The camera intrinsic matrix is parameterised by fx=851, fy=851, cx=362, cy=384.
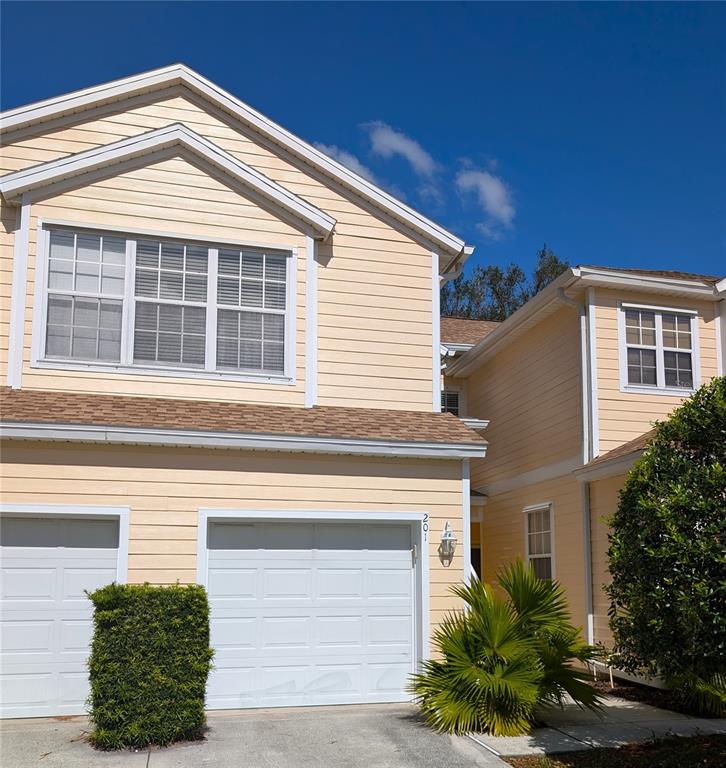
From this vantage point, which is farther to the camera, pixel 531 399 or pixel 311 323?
pixel 531 399

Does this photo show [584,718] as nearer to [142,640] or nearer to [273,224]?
[142,640]

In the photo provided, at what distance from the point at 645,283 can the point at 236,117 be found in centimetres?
720

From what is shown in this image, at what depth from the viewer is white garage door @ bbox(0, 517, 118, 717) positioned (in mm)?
9664

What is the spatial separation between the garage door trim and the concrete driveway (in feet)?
3.76

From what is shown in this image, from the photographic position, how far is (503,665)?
30.0ft

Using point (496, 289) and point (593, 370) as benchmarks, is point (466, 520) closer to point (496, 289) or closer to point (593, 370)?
point (593, 370)

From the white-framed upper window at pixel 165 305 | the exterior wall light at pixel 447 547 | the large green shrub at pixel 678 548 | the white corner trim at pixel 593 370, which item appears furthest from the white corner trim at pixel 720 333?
the white-framed upper window at pixel 165 305

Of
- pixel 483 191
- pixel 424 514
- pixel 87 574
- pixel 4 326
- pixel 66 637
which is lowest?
pixel 66 637

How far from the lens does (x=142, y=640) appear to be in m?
8.53

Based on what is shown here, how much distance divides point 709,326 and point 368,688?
868cm

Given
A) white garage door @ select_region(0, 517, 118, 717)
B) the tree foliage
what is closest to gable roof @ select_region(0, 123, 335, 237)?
white garage door @ select_region(0, 517, 118, 717)

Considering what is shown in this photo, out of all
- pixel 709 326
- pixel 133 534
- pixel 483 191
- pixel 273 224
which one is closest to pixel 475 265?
pixel 483 191

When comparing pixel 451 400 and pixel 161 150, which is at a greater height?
pixel 161 150

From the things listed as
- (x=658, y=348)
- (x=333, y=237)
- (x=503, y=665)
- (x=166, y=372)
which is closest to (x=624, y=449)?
(x=658, y=348)
